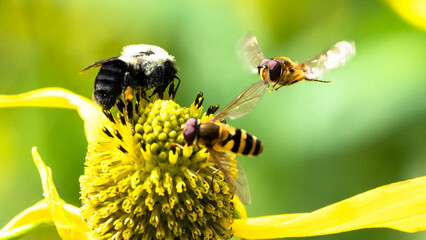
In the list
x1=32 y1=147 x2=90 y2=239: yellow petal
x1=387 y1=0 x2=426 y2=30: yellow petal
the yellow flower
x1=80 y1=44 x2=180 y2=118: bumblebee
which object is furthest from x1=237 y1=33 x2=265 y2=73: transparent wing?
x1=387 y1=0 x2=426 y2=30: yellow petal

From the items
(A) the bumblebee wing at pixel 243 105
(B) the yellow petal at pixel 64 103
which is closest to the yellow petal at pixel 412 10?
(A) the bumblebee wing at pixel 243 105

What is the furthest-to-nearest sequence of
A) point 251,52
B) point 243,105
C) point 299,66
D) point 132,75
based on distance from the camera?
point 251,52 → point 299,66 → point 132,75 → point 243,105

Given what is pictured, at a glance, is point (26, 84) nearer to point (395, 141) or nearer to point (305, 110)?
point (305, 110)

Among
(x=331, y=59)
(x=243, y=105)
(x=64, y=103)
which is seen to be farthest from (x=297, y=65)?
(x=64, y=103)

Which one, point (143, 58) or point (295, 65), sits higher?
point (295, 65)

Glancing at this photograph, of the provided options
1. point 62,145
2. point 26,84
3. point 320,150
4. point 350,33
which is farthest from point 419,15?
point 26,84

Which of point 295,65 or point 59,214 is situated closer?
point 59,214

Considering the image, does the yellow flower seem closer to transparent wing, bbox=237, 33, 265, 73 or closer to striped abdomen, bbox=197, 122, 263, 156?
striped abdomen, bbox=197, 122, 263, 156

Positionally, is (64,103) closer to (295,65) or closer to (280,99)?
(295,65)
